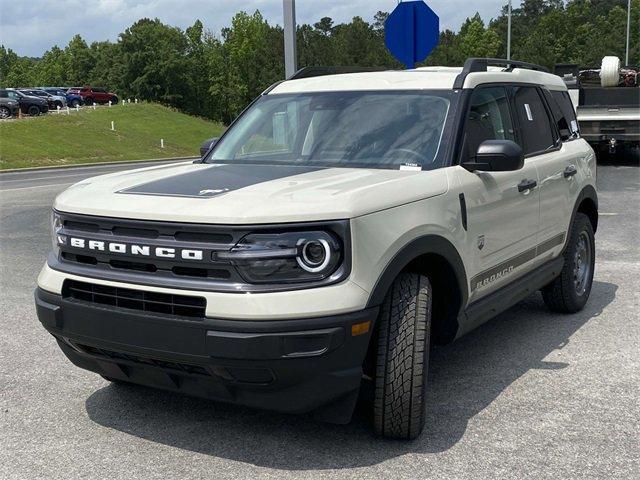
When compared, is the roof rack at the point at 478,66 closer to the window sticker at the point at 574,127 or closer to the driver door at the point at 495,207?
the driver door at the point at 495,207

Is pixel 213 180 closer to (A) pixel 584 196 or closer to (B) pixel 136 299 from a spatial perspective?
(B) pixel 136 299

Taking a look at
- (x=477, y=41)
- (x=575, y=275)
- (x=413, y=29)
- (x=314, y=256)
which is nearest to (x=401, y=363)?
(x=314, y=256)

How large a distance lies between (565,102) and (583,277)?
1.43 metres

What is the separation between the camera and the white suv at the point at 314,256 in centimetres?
339

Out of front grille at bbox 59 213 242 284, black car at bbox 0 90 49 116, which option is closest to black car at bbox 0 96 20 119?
black car at bbox 0 90 49 116

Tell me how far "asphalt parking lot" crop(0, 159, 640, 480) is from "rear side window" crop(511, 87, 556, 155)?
4.55 ft

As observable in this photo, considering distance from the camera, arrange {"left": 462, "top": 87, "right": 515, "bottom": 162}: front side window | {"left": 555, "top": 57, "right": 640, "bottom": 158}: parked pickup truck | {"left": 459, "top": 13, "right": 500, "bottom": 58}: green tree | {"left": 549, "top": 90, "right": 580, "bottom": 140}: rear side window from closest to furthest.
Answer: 1. {"left": 462, "top": 87, "right": 515, "bottom": 162}: front side window
2. {"left": 549, "top": 90, "right": 580, "bottom": 140}: rear side window
3. {"left": 555, "top": 57, "right": 640, "bottom": 158}: parked pickup truck
4. {"left": 459, "top": 13, "right": 500, "bottom": 58}: green tree

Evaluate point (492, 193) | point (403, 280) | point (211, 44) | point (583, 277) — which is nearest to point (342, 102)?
point (492, 193)

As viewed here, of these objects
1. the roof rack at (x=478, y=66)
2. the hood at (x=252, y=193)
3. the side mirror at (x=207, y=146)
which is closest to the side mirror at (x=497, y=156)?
the hood at (x=252, y=193)

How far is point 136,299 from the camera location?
11.8ft

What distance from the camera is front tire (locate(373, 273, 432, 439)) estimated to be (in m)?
3.74

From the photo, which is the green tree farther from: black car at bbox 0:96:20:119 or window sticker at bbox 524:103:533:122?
window sticker at bbox 524:103:533:122

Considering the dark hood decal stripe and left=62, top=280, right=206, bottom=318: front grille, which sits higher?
the dark hood decal stripe

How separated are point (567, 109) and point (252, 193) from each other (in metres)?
3.66
